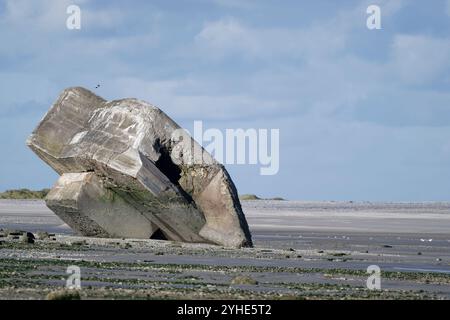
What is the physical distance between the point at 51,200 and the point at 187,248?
461cm

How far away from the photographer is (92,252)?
85.7 ft

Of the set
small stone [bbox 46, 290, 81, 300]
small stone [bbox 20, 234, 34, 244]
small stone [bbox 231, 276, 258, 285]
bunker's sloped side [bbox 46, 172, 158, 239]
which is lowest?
small stone [bbox 46, 290, 81, 300]

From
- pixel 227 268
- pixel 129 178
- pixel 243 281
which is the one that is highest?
pixel 129 178

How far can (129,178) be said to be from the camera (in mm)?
28438

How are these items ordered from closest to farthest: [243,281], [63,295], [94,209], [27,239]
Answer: [63,295] → [243,281] → [27,239] → [94,209]

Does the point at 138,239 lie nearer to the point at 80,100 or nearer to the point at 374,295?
the point at 80,100

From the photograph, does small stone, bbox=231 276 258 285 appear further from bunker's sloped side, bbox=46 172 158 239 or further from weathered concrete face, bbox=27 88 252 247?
bunker's sloped side, bbox=46 172 158 239

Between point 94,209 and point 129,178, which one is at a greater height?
point 129,178

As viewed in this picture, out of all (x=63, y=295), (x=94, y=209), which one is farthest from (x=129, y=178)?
(x=63, y=295)

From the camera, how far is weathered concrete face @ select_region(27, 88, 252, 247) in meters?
29.0

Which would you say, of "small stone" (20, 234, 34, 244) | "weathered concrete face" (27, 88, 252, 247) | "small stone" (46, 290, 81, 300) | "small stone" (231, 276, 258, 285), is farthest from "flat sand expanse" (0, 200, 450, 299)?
"weathered concrete face" (27, 88, 252, 247)

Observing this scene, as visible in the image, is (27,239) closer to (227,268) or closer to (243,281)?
(227,268)

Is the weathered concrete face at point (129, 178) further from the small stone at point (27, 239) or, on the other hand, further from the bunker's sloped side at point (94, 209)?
the small stone at point (27, 239)

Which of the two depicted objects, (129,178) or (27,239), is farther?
(27,239)
